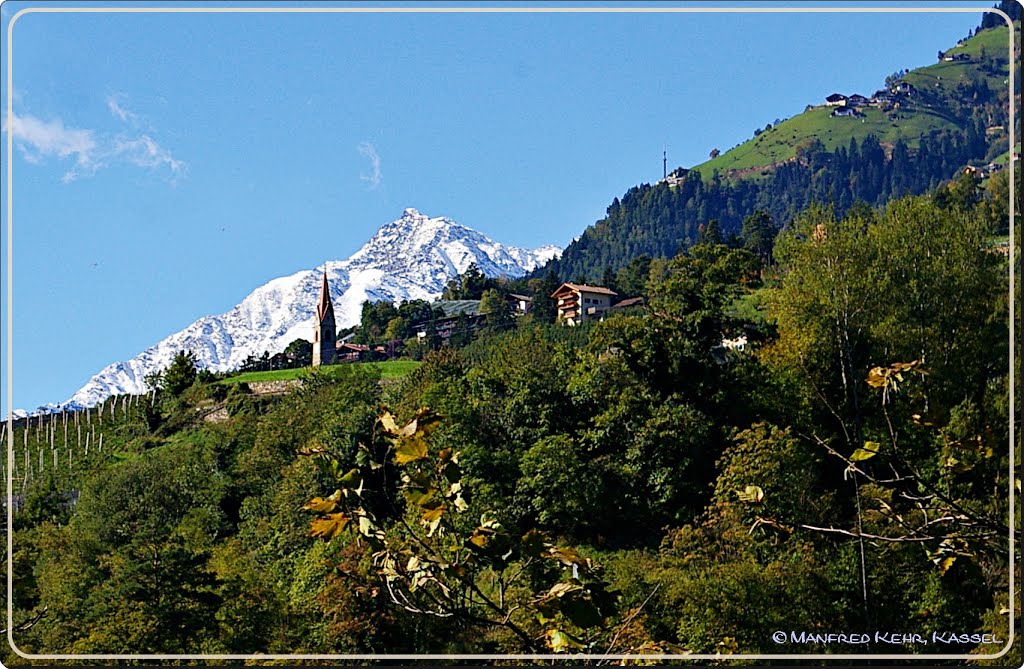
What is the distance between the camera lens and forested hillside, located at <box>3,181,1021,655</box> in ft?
30.9

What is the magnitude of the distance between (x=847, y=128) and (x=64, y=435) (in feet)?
114

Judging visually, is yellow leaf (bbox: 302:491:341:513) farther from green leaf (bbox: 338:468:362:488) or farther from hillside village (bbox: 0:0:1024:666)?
hillside village (bbox: 0:0:1024:666)

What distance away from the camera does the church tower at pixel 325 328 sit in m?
6.71

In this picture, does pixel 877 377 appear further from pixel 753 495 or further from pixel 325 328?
pixel 325 328

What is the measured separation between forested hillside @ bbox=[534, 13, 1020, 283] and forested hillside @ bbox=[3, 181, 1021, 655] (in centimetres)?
671

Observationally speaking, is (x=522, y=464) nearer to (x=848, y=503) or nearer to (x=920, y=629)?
(x=848, y=503)

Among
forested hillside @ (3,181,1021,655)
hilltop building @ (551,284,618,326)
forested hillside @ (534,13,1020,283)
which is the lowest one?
forested hillside @ (3,181,1021,655)

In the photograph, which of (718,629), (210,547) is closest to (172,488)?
(210,547)

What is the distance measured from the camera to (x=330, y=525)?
1438mm

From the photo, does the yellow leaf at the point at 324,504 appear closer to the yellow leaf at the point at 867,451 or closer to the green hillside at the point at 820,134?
the yellow leaf at the point at 867,451

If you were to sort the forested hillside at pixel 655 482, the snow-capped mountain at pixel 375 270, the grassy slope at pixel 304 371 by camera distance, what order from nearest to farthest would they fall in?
the snow-capped mountain at pixel 375 270, the forested hillside at pixel 655 482, the grassy slope at pixel 304 371

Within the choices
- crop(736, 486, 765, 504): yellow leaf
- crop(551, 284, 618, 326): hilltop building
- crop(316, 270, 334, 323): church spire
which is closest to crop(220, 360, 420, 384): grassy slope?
crop(551, 284, 618, 326): hilltop building

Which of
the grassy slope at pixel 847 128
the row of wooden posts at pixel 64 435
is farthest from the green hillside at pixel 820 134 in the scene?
the row of wooden posts at pixel 64 435

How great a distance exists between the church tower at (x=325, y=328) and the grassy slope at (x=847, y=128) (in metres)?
23.4
